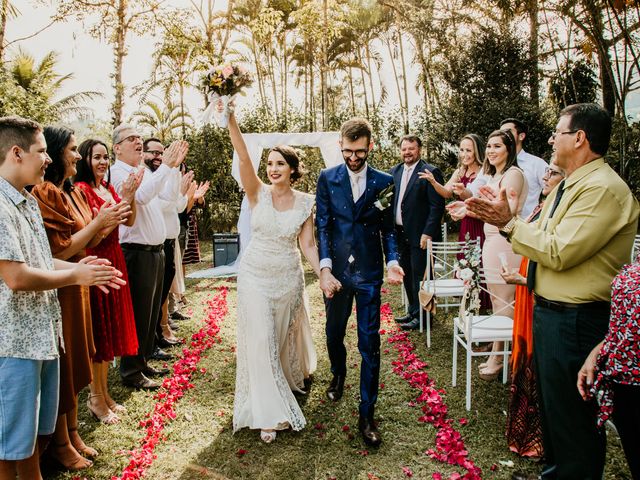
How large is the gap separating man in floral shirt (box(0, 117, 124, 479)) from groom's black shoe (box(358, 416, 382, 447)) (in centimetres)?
213

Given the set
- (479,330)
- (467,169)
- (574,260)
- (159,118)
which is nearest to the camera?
(574,260)

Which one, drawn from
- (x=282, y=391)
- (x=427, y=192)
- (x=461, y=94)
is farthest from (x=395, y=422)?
(x=461, y=94)

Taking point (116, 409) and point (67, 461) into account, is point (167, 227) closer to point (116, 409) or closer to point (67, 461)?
point (116, 409)

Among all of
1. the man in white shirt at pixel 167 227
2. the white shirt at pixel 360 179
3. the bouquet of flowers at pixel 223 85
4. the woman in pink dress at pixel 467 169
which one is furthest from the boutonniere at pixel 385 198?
the man in white shirt at pixel 167 227

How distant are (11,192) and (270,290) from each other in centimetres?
197

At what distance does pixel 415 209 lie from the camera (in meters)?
6.23

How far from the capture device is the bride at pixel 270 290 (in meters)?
3.63

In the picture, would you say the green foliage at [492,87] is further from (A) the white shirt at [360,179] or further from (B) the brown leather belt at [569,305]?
(B) the brown leather belt at [569,305]

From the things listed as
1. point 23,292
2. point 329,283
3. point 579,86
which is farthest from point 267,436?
point 579,86

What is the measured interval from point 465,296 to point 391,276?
3.23 feet

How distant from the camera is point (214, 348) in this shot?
5590 mm

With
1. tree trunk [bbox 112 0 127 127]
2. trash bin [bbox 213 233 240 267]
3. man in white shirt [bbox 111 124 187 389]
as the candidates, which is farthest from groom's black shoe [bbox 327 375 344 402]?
tree trunk [bbox 112 0 127 127]

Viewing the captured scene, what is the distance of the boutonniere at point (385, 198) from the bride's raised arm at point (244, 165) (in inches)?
40.0

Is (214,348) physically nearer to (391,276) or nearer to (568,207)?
(391,276)
